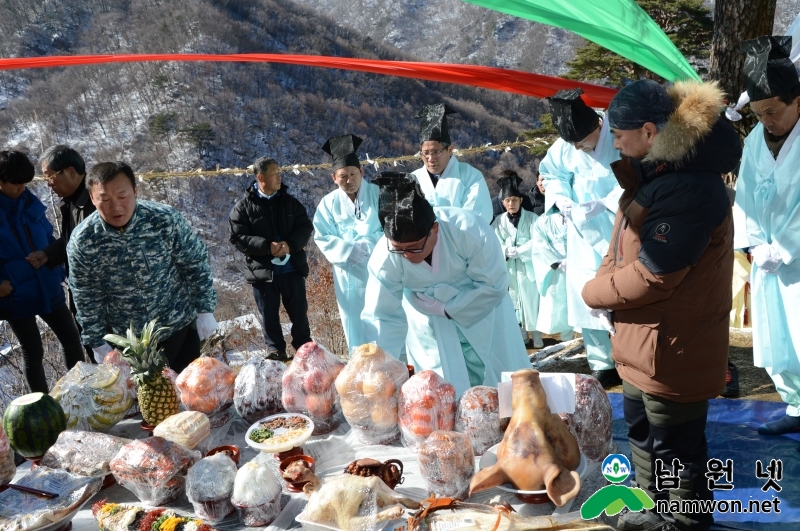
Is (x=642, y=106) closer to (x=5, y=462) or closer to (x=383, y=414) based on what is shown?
(x=383, y=414)

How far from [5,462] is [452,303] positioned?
5.46 ft

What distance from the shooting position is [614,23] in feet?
10.2

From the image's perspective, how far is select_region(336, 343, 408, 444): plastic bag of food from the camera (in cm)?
209

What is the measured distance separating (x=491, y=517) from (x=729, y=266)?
41.9 inches

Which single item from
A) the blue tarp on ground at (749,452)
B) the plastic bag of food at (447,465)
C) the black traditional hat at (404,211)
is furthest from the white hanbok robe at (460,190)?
the plastic bag of food at (447,465)

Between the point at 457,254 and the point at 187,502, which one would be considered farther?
the point at 457,254

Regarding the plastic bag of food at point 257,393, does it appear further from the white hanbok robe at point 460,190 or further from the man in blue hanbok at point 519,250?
the man in blue hanbok at point 519,250

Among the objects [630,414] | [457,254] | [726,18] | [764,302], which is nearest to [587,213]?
[764,302]

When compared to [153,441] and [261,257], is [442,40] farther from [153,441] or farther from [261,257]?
[153,441]

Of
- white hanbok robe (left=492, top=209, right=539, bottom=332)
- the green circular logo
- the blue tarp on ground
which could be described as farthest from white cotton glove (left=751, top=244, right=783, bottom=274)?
white hanbok robe (left=492, top=209, right=539, bottom=332)

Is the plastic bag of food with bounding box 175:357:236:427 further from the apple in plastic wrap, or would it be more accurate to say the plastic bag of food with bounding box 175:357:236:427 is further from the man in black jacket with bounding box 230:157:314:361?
the man in black jacket with bounding box 230:157:314:361

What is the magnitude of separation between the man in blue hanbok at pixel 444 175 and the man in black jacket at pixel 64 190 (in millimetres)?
2062

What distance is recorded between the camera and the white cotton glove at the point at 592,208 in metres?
3.79

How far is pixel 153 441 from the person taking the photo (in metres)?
1.92
